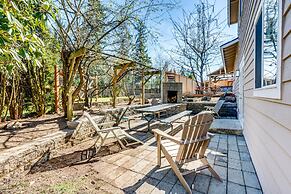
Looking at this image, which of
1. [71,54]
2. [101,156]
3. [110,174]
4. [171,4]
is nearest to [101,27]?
[71,54]

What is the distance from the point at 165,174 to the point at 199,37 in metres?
14.8

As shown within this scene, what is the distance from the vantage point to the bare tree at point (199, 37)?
14391 millimetres

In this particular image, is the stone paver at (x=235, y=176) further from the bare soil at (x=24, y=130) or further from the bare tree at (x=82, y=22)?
the bare tree at (x=82, y=22)

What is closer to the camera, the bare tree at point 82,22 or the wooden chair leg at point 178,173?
the wooden chair leg at point 178,173

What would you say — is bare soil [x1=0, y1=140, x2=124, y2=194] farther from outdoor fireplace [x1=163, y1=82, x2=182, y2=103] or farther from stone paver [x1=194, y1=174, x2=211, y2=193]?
outdoor fireplace [x1=163, y1=82, x2=182, y2=103]

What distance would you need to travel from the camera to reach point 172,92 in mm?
9031

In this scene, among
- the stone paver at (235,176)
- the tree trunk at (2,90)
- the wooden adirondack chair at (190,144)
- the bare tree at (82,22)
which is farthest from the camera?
the bare tree at (82,22)

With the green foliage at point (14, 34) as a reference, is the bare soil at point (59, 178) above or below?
below

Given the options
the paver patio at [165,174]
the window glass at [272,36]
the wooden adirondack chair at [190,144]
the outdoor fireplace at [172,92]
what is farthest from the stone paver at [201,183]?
the outdoor fireplace at [172,92]

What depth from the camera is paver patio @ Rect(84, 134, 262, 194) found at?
222 centimetres

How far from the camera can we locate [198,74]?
16312 millimetres

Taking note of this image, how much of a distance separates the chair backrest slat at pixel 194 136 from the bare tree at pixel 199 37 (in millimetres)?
13840

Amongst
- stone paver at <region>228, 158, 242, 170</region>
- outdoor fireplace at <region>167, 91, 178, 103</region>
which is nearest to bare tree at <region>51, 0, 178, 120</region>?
Result: stone paver at <region>228, 158, 242, 170</region>

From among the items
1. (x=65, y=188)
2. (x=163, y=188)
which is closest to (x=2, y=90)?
(x=65, y=188)
